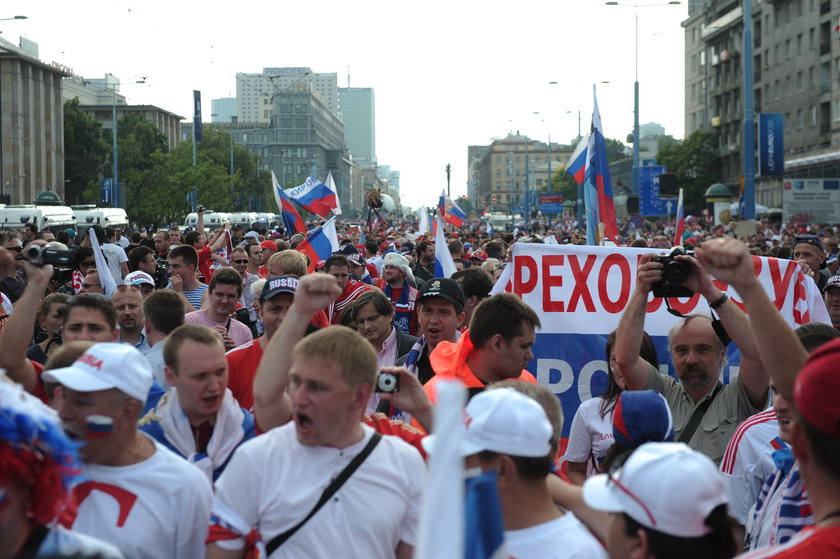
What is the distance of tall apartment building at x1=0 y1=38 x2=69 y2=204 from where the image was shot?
239ft

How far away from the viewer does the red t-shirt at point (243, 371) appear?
5.65 metres

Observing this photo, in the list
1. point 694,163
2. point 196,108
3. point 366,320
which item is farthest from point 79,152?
point 366,320

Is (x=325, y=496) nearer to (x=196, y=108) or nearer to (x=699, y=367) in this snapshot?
(x=699, y=367)

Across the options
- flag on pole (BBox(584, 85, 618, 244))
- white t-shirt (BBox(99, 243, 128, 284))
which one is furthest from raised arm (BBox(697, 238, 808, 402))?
white t-shirt (BBox(99, 243, 128, 284))

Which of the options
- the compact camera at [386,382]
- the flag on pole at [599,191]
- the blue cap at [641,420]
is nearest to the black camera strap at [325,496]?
the compact camera at [386,382]

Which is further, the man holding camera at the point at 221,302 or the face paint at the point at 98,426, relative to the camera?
the man holding camera at the point at 221,302

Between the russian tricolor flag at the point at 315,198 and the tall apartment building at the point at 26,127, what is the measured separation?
5720 cm

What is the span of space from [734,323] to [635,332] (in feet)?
1.64

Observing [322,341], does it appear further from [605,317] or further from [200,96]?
[200,96]

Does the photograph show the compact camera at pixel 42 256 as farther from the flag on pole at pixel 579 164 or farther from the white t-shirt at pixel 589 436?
the flag on pole at pixel 579 164

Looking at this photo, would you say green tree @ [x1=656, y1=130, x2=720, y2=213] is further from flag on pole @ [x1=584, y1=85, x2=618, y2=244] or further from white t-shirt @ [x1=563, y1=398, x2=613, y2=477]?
white t-shirt @ [x1=563, y1=398, x2=613, y2=477]

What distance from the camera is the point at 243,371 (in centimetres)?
570

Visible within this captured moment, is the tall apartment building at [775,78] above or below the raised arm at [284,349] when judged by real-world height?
above

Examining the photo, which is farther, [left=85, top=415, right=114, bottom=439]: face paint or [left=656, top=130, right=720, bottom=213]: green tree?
[left=656, top=130, right=720, bottom=213]: green tree
